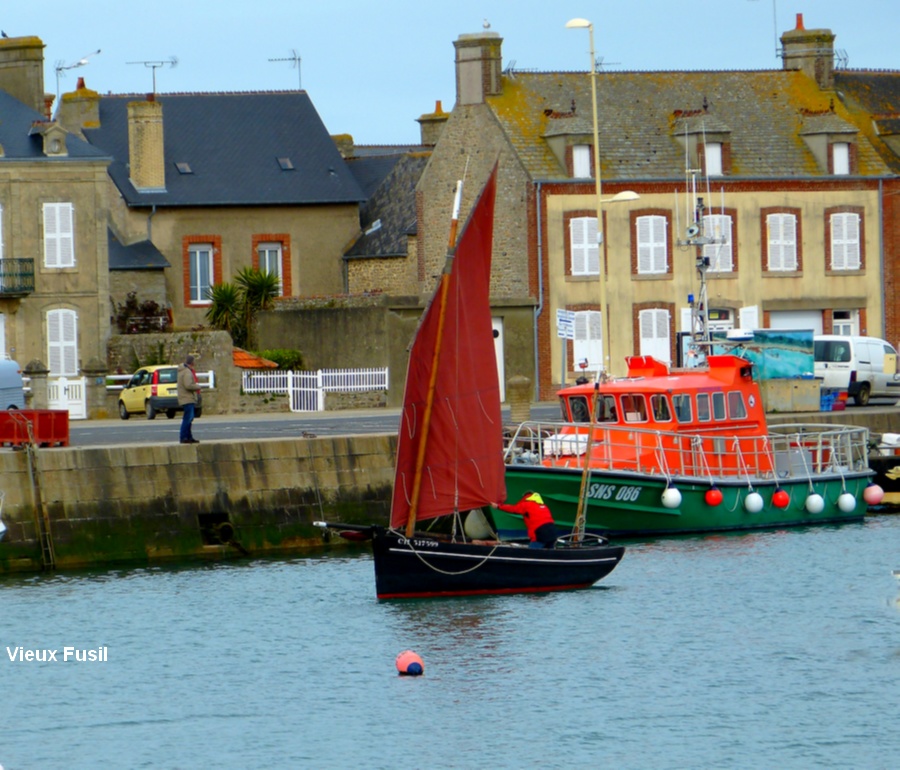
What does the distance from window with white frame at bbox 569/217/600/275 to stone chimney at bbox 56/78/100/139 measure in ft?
54.7

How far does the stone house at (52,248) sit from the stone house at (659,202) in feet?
33.8

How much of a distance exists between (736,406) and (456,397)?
857cm

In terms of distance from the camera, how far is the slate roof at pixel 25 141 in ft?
161

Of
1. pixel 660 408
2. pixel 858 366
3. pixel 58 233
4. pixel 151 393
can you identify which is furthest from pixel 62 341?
pixel 660 408

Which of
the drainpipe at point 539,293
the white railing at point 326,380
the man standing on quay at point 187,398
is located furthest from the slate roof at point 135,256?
the man standing on quay at point 187,398

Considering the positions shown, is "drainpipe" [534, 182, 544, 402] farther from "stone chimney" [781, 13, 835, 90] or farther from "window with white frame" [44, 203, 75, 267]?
A: "window with white frame" [44, 203, 75, 267]

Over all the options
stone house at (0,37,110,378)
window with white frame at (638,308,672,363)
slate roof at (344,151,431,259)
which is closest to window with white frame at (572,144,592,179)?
window with white frame at (638,308,672,363)

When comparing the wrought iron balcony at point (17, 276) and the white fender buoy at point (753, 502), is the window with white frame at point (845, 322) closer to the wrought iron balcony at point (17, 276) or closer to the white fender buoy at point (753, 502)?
the white fender buoy at point (753, 502)

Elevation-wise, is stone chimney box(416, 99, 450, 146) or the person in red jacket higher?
stone chimney box(416, 99, 450, 146)

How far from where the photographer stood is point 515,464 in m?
31.8

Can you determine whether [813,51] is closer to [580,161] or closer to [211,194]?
[580,161]

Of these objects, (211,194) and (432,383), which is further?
(211,194)

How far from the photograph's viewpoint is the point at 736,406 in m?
33.9

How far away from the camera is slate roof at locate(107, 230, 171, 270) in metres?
56.0
